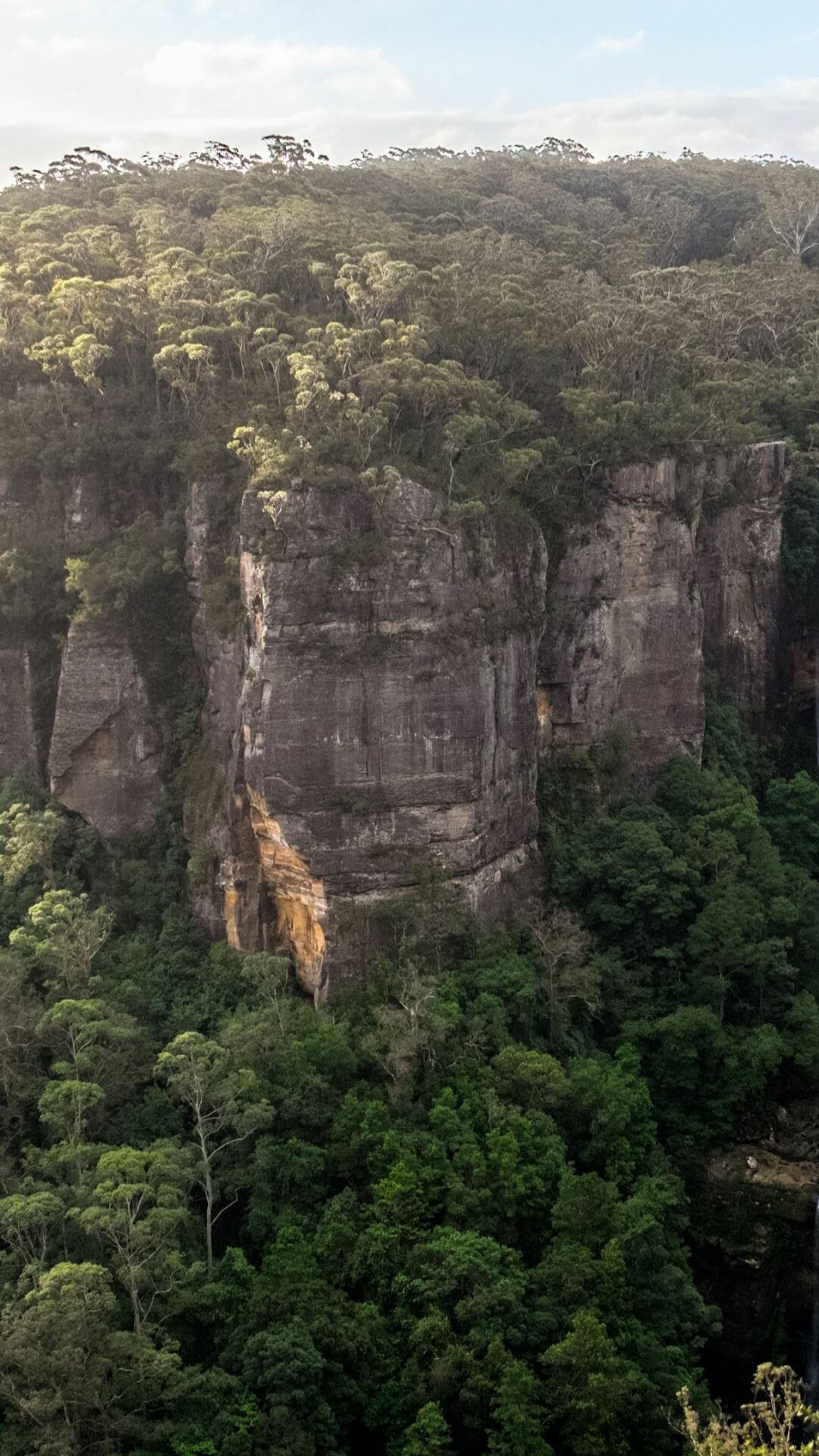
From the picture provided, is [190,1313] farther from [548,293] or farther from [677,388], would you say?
[548,293]

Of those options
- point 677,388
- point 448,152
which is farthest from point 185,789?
point 448,152

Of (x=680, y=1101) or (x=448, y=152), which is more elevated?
(x=448, y=152)

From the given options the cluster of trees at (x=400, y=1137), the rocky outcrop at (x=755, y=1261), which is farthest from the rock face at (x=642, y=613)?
the rocky outcrop at (x=755, y=1261)

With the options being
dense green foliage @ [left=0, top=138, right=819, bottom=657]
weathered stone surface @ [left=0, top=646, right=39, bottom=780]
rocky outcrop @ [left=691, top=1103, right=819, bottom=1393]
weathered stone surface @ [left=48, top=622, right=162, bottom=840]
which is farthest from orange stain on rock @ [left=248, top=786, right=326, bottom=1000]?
rocky outcrop @ [left=691, top=1103, right=819, bottom=1393]

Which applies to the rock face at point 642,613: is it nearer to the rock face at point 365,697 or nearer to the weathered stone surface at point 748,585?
the weathered stone surface at point 748,585

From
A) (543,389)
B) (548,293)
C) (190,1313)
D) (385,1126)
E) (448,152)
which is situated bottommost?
(190,1313)
